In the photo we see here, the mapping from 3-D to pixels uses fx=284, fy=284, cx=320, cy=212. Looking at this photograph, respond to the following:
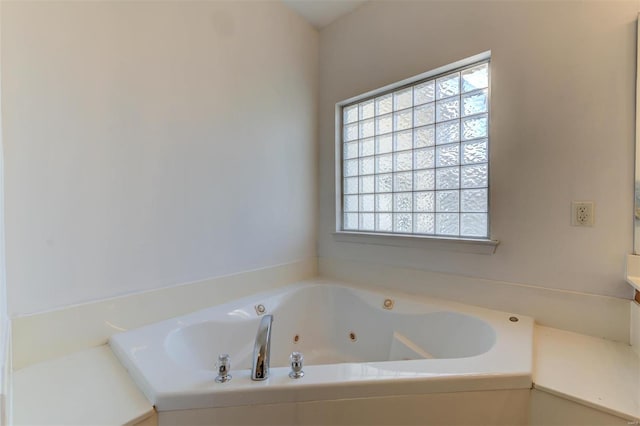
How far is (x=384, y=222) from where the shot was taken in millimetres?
2053

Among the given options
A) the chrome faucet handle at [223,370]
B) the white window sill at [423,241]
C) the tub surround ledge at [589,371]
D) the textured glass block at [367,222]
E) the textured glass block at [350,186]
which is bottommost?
the tub surround ledge at [589,371]

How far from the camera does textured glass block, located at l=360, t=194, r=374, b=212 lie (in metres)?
2.13

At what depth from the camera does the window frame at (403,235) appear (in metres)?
1.57

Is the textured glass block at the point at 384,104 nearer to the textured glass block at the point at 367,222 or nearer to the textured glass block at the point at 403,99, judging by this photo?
the textured glass block at the point at 403,99

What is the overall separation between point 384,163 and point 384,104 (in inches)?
16.7

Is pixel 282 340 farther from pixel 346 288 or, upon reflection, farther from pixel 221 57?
pixel 221 57

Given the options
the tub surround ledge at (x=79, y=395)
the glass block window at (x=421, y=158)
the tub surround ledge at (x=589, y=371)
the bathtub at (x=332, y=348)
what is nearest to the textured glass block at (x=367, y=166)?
the glass block window at (x=421, y=158)

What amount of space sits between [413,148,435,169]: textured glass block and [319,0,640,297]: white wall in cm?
→ 36

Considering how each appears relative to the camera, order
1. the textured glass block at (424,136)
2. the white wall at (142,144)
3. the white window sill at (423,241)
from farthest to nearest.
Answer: the textured glass block at (424,136) < the white window sill at (423,241) < the white wall at (142,144)

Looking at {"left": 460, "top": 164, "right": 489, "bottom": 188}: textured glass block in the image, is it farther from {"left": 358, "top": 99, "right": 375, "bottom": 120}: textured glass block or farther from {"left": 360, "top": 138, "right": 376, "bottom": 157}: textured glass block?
{"left": 358, "top": 99, "right": 375, "bottom": 120}: textured glass block

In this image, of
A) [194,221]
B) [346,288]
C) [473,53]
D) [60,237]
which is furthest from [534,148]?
[60,237]

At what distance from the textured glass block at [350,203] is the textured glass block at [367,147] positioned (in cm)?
34

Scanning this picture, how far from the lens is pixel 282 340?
1.76 meters

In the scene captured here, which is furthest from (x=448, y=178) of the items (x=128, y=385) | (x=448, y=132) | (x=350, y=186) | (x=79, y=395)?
(x=79, y=395)
